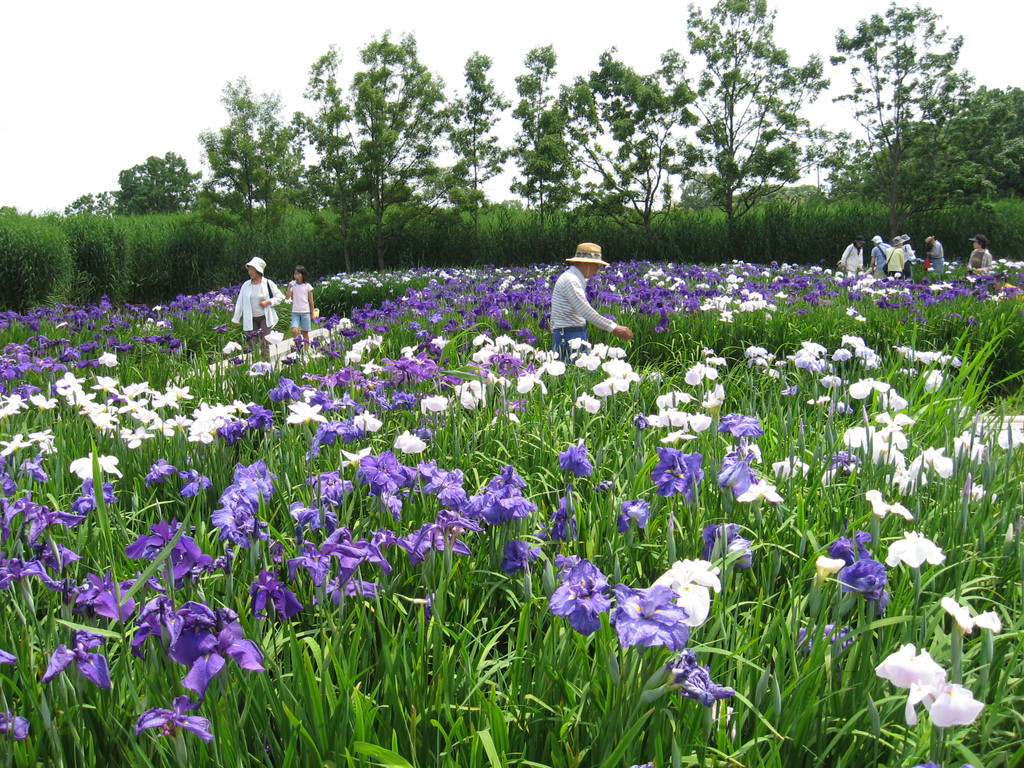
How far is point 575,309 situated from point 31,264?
47.3 ft

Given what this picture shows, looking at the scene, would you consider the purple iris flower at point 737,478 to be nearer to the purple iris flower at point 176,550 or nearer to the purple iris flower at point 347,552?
the purple iris flower at point 347,552

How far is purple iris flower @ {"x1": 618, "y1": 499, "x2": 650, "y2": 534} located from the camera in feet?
6.50

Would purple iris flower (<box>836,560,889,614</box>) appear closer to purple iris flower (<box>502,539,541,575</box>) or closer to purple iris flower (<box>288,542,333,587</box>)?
purple iris flower (<box>502,539,541,575</box>)

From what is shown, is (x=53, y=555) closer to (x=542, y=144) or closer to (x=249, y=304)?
(x=249, y=304)

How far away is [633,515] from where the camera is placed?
2.00m

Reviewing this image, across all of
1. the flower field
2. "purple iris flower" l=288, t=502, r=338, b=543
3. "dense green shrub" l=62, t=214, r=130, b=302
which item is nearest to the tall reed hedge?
"dense green shrub" l=62, t=214, r=130, b=302

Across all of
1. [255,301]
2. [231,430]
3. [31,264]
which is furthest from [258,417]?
[31,264]

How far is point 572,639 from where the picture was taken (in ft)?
5.54

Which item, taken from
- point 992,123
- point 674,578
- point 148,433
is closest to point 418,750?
point 674,578

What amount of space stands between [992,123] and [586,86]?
40.6 ft

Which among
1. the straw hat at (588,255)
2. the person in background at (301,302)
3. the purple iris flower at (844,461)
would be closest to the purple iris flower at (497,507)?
the purple iris flower at (844,461)

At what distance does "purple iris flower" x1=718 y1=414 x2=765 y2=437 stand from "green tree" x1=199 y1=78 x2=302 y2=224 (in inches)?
856

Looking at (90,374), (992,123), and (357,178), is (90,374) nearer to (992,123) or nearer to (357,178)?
(357,178)

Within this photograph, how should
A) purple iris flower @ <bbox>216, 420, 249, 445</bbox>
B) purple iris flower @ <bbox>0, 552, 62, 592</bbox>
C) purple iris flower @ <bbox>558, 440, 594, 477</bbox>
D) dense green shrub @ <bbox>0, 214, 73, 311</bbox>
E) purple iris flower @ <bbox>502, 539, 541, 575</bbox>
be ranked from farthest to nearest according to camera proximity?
dense green shrub @ <bbox>0, 214, 73, 311</bbox>
purple iris flower @ <bbox>216, 420, 249, 445</bbox>
purple iris flower @ <bbox>558, 440, 594, 477</bbox>
purple iris flower @ <bbox>502, 539, 541, 575</bbox>
purple iris flower @ <bbox>0, 552, 62, 592</bbox>
